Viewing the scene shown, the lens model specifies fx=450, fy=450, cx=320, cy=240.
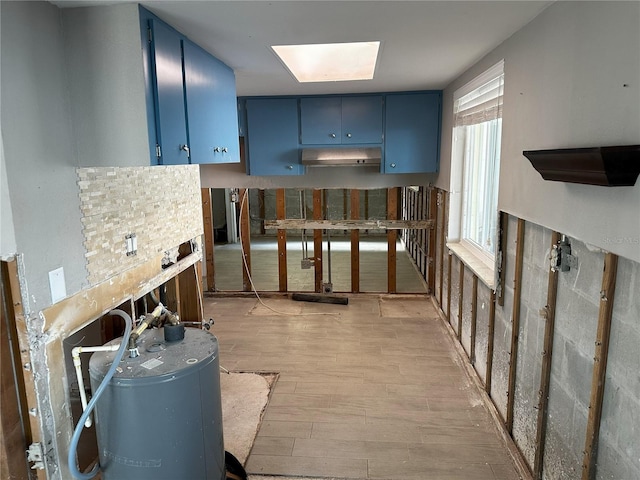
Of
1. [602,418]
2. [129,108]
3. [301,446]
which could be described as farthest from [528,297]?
[129,108]

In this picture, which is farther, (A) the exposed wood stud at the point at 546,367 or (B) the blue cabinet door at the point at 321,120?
(B) the blue cabinet door at the point at 321,120

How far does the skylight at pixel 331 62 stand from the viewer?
3373mm

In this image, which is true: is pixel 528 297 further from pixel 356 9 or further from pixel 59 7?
pixel 59 7

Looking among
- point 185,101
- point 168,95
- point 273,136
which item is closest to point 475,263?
point 185,101

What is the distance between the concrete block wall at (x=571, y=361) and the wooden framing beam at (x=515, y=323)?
0.10 ft

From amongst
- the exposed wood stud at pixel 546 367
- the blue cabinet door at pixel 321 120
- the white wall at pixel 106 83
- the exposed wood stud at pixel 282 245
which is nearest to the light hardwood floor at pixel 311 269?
the exposed wood stud at pixel 282 245

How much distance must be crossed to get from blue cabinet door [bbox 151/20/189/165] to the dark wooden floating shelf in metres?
1.62

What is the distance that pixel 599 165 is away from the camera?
4.62 feet

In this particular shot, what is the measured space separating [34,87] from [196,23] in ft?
2.64

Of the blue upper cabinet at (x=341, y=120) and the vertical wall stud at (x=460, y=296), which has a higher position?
the blue upper cabinet at (x=341, y=120)

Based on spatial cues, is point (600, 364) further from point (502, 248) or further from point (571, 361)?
point (502, 248)

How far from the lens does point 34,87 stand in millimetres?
1647

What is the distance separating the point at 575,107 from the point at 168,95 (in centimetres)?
172

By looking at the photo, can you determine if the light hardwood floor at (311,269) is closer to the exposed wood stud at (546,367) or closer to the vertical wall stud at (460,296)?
the vertical wall stud at (460,296)
